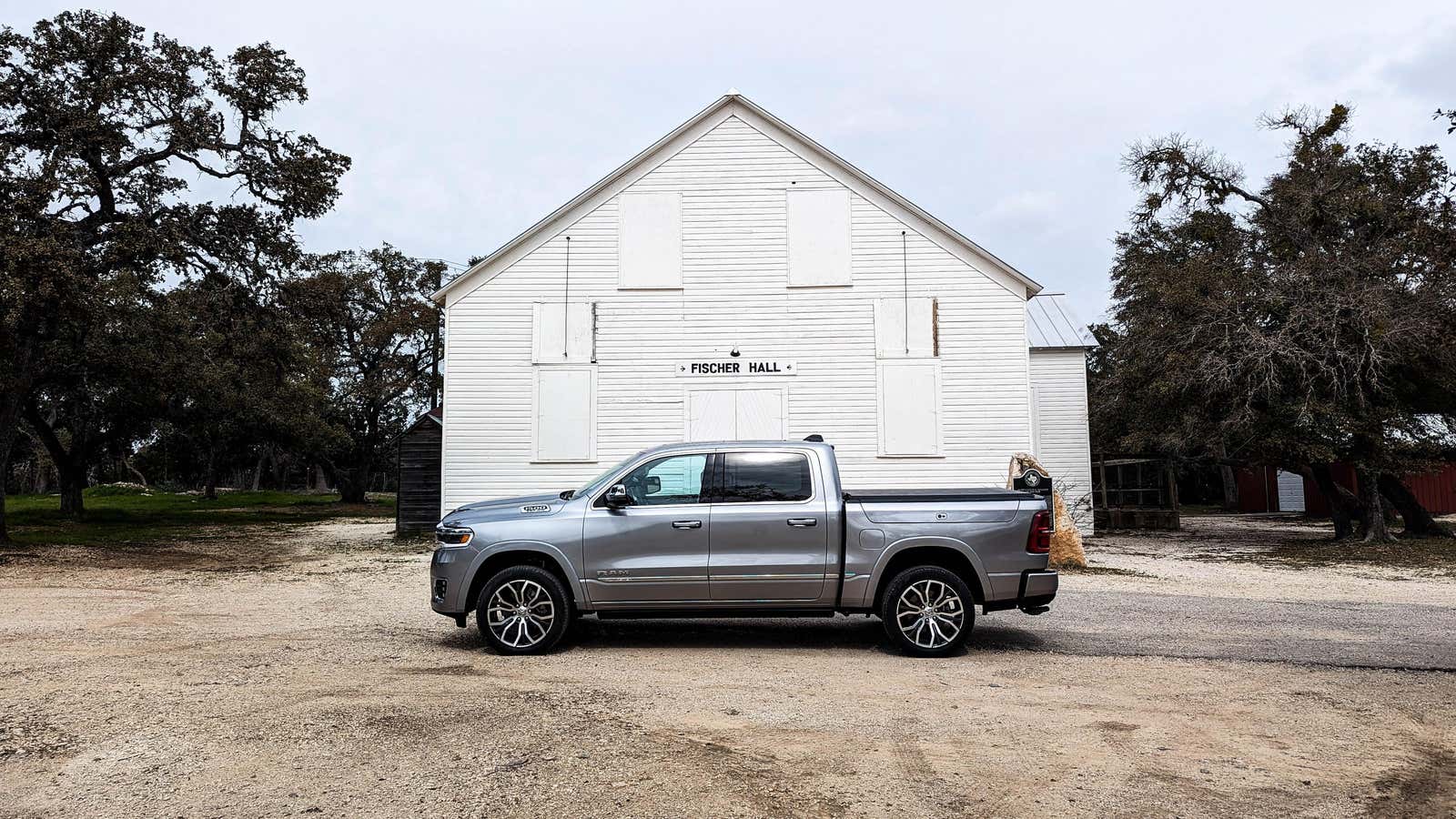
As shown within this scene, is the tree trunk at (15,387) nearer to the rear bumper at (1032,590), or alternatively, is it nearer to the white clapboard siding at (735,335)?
the white clapboard siding at (735,335)

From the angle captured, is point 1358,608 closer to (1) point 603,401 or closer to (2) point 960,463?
(2) point 960,463

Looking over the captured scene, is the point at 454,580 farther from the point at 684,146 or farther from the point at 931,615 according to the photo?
the point at 684,146

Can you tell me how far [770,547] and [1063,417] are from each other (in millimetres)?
16119

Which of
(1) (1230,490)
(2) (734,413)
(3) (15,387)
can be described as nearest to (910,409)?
(2) (734,413)

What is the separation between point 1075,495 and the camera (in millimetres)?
21531

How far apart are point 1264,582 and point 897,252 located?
849cm

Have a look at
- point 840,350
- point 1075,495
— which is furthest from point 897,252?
point 1075,495

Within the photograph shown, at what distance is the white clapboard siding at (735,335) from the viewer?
1795 cm

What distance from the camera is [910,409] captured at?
17.9 meters

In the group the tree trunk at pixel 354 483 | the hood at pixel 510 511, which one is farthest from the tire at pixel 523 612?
the tree trunk at pixel 354 483

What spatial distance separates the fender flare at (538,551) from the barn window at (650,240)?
36.0 ft

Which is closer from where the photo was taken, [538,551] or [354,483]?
[538,551]

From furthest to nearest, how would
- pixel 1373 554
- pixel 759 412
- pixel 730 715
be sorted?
pixel 759 412
pixel 1373 554
pixel 730 715

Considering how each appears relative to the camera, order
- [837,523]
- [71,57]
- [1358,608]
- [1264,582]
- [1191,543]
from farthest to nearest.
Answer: [1191,543] < [71,57] < [1264,582] < [1358,608] < [837,523]
